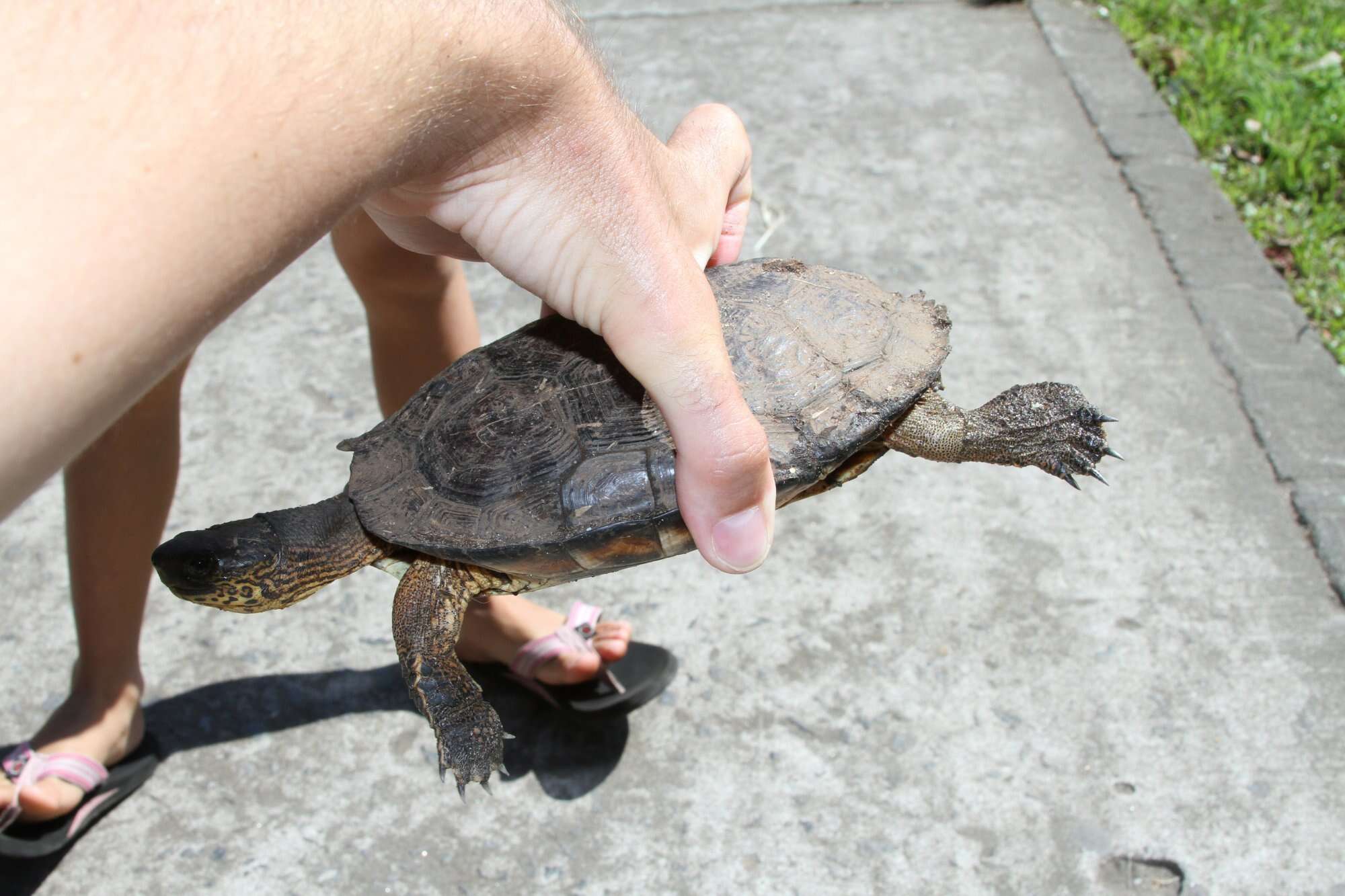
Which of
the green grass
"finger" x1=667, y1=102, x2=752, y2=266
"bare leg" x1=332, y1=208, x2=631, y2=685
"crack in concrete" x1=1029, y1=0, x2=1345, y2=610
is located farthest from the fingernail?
the green grass

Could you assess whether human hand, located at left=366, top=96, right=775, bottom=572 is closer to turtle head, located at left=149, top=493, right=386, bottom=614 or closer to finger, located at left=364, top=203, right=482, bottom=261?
finger, located at left=364, top=203, right=482, bottom=261

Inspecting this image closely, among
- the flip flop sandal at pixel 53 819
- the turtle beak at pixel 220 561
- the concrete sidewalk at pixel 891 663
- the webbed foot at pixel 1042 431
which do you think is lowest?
the concrete sidewalk at pixel 891 663

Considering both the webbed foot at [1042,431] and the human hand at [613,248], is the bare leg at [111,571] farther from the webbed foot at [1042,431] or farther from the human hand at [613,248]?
the webbed foot at [1042,431]

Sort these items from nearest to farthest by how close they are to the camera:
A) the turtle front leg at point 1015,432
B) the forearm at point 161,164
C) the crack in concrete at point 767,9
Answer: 1. the forearm at point 161,164
2. the turtle front leg at point 1015,432
3. the crack in concrete at point 767,9

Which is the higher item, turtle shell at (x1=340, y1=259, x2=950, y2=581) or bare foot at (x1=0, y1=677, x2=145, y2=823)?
turtle shell at (x1=340, y1=259, x2=950, y2=581)

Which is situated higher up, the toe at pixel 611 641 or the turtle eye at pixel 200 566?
the turtle eye at pixel 200 566

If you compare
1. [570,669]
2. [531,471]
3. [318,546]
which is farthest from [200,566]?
[570,669]

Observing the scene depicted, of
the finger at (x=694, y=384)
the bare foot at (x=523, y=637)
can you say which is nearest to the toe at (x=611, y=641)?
the bare foot at (x=523, y=637)
